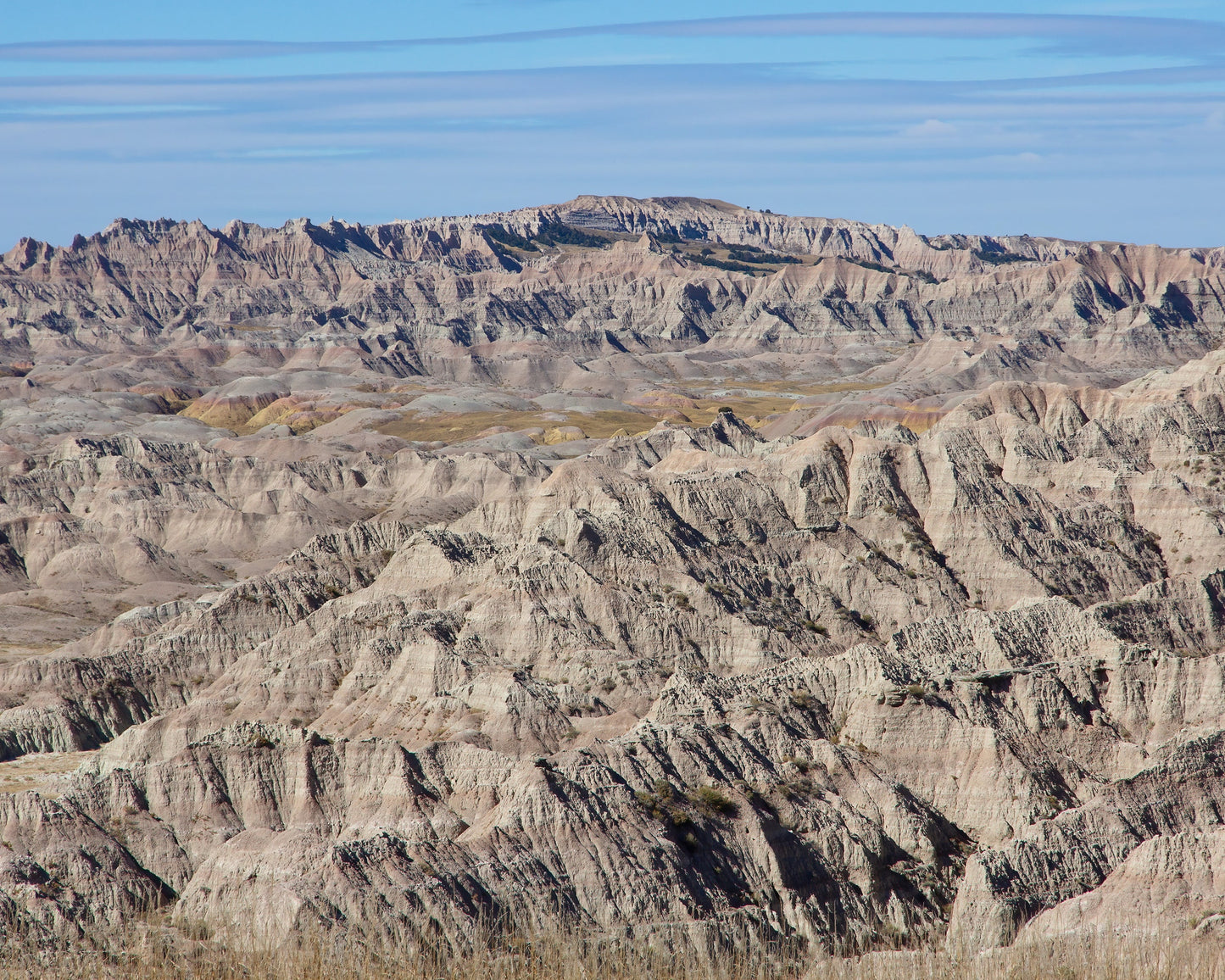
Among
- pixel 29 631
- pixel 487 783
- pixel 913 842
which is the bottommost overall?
pixel 913 842

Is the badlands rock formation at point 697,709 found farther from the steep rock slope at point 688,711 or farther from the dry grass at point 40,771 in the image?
the dry grass at point 40,771

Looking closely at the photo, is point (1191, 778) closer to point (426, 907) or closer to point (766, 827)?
point (766, 827)

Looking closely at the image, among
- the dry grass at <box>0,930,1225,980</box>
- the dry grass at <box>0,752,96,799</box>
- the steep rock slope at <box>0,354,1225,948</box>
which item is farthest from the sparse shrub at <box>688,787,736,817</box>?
the dry grass at <box>0,752,96,799</box>

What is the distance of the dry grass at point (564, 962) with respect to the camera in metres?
41.4

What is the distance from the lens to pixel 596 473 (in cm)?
10094

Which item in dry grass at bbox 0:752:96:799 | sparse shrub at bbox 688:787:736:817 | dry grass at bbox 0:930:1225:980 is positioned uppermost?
dry grass at bbox 0:752:96:799

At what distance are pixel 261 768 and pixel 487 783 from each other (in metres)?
9.12

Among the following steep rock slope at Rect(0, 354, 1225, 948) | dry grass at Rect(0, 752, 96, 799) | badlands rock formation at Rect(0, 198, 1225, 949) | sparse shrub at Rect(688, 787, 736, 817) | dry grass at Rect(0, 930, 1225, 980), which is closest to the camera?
dry grass at Rect(0, 930, 1225, 980)

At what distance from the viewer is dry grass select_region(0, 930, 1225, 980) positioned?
136ft

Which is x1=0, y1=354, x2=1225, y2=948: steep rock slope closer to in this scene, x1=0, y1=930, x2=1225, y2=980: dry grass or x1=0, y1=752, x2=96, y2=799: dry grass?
x1=0, y1=930, x2=1225, y2=980: dry grass

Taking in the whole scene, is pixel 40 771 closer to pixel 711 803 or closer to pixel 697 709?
pixel 697 709

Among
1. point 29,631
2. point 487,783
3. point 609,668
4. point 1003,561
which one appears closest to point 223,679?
point 609,668

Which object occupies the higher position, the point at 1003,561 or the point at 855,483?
the point at 855,483

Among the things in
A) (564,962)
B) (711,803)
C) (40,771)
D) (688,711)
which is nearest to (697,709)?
(688,711)
